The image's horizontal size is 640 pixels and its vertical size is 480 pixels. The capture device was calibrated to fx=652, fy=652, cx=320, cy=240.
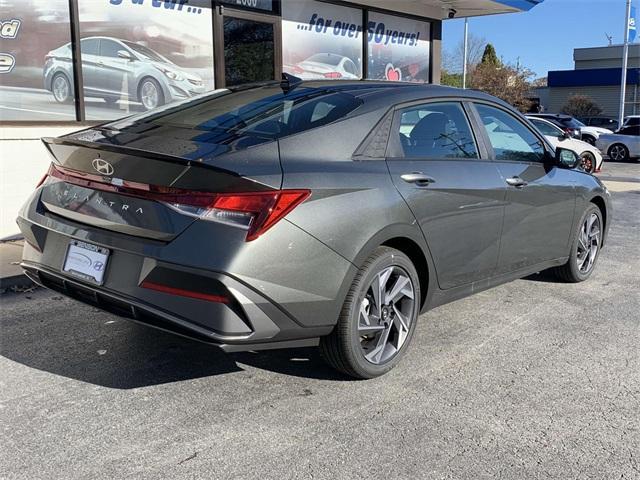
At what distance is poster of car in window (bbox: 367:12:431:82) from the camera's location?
12.0m

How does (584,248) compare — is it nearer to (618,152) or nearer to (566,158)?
(566,158)

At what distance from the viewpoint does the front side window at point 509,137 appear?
4.64 m

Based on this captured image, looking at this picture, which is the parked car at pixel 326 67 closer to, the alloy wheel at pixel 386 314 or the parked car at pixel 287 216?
the parked car at pixel 287 216

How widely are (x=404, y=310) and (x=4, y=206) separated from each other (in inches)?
203

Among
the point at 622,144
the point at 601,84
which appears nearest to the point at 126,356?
the point at 622,144

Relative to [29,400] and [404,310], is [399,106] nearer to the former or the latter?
[404,310]

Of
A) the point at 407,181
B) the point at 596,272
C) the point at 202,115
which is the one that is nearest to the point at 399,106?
the point at 407,181

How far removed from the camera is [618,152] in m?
22.0

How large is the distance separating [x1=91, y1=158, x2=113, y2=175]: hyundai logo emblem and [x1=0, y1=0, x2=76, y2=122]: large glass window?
4.71m

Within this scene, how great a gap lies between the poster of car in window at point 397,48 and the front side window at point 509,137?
7002 mm

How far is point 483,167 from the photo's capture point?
4379 millimetres

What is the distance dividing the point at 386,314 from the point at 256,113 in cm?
137

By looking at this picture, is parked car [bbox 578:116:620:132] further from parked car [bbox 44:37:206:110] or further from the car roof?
the car roof

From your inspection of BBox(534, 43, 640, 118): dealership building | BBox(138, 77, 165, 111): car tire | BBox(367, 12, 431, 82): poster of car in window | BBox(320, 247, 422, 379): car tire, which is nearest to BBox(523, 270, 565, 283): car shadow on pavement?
BBox(320, 247, 422, 379): car tire
